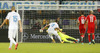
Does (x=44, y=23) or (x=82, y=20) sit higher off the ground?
(x=82, y=20)

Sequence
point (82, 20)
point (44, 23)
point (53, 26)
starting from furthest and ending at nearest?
point (44, 23), point (53, 26), point (82, 20)

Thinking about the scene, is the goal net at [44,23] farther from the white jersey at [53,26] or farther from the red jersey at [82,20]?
the red jersey at [82,20]

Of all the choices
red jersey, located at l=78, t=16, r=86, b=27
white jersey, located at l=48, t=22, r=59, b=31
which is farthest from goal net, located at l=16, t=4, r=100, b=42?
red jersey, located at l=78, t=16, r=86, b=27

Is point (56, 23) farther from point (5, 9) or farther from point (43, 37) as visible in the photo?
point (5, 9)

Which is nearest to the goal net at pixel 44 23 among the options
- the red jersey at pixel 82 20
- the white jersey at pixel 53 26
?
the white jersey at pixel 53 26

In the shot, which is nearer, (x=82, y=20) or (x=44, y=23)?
(x=82, y=20)

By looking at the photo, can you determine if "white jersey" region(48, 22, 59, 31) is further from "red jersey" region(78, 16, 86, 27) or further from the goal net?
"red jersey" region(78, 16, 86, 27)

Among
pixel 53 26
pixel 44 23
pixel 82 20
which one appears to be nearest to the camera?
pixel 82 20

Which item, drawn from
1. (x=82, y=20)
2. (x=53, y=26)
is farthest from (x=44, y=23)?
(x=82, y=20)

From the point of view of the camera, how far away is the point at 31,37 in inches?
758

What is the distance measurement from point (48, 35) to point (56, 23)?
1.34 m

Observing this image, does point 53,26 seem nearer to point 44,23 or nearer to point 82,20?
point 44,23

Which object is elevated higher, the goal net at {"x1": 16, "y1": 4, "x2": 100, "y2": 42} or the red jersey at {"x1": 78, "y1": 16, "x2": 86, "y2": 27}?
the red jersey at {"x1": 78, "y1": 16, "x2": 86, "y2": 27}

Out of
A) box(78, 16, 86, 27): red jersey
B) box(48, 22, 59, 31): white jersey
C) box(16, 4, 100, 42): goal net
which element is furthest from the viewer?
box(16, 4, 100, 42): goal net
